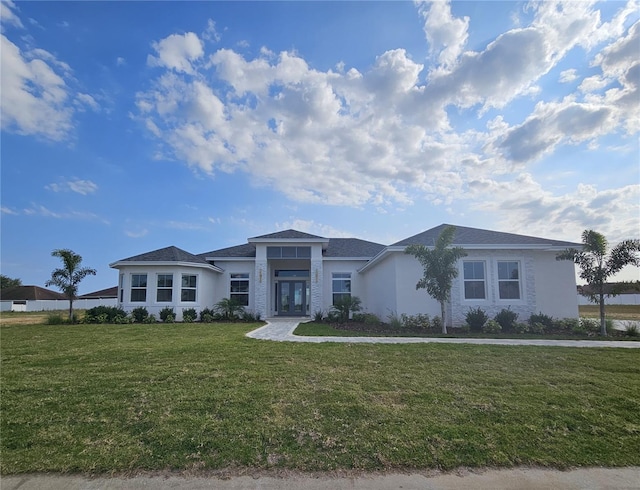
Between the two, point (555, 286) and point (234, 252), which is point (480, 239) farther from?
point (234, 252)

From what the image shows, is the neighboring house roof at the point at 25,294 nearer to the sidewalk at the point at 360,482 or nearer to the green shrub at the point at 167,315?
the green shrub at the point at 167,315

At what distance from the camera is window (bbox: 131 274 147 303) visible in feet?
62.4

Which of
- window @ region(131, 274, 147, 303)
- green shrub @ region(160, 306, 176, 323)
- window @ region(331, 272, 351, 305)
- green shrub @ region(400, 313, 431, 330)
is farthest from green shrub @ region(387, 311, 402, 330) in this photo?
window @ region(131, 274, 147, 303)

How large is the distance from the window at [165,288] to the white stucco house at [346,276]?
0.19 ft

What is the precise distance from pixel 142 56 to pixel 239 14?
3.59 meters

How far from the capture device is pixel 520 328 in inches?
514

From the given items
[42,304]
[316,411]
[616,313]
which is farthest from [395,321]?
[42,304]

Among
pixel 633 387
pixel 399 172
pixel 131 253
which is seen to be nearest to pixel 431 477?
pixel 633 387

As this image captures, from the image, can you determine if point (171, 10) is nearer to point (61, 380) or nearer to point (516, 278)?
point (61, 380)

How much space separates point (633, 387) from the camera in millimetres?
5664

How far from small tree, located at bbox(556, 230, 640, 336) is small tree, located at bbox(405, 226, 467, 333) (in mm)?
4383

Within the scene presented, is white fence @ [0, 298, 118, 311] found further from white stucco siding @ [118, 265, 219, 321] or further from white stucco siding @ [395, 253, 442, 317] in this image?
white stucco siding @ [395, 253, 442, 317]

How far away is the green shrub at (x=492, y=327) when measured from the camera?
13.1 m

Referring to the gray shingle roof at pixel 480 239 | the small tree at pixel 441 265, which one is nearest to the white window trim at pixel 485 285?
the gray shingle roof at pixel 480 239
